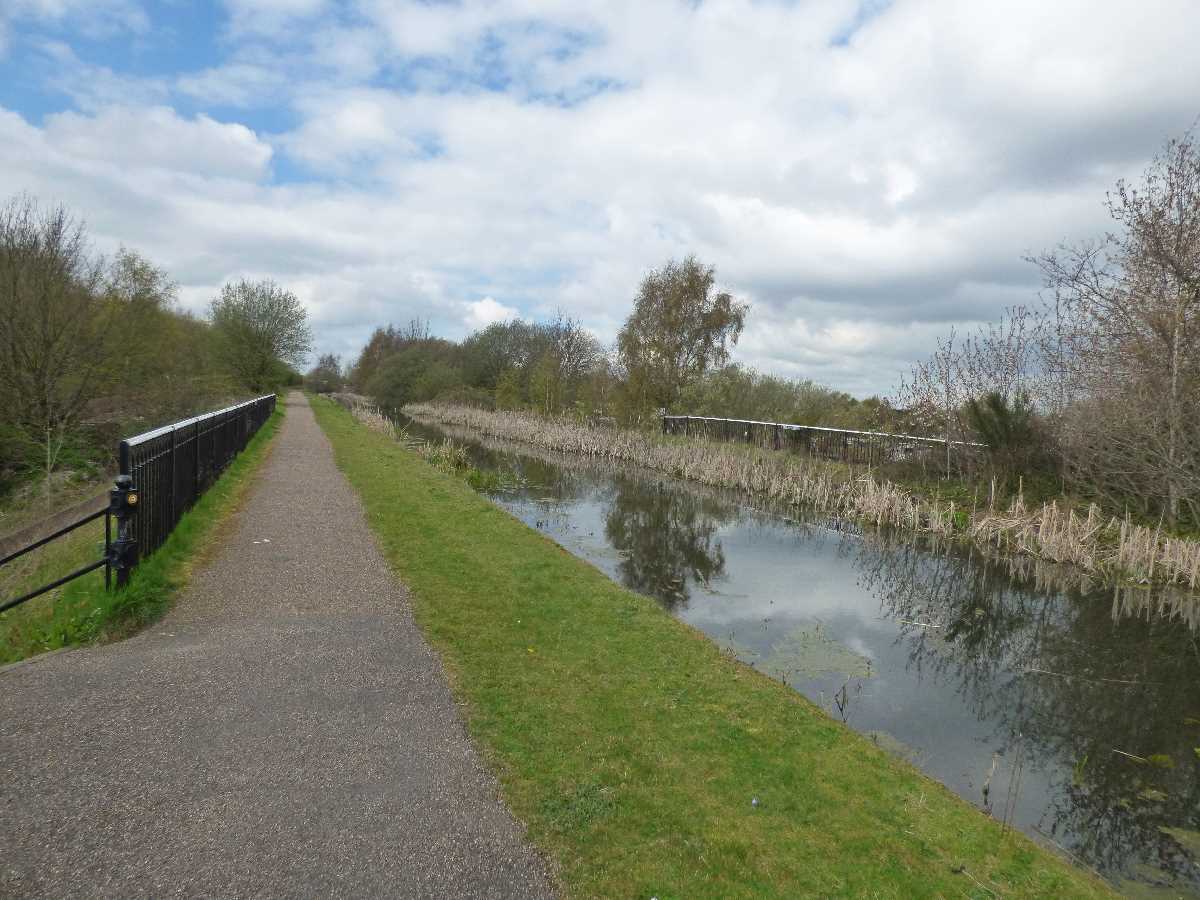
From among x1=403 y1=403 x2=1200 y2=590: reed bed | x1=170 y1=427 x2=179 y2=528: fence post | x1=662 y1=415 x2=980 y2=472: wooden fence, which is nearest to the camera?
x1=170 y1=427 x2=179 y2=528: fence post

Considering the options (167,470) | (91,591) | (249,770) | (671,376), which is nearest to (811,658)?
(249,770)

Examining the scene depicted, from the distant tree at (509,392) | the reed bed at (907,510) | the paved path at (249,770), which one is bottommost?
the paved path at (249,770)

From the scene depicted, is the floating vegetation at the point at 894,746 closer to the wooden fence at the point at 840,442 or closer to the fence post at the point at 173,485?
the fence post at the point at 173,485

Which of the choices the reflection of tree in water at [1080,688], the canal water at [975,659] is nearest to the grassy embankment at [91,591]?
the canal water at [975,659]

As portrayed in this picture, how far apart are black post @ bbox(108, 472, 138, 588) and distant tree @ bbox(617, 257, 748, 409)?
2733cm

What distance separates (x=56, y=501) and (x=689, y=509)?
561 inches

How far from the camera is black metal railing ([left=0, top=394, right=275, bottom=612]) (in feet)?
19.1

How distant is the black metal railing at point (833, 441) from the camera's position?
19.9m

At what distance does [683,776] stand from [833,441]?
21.1 metres

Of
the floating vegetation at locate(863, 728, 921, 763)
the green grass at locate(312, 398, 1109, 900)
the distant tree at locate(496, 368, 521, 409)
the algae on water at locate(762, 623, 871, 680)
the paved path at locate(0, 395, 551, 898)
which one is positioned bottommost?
the floating vegetation at locate(863, 728, 921, 763)

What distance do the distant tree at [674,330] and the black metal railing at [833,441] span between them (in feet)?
8.16

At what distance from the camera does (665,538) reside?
46.1ft

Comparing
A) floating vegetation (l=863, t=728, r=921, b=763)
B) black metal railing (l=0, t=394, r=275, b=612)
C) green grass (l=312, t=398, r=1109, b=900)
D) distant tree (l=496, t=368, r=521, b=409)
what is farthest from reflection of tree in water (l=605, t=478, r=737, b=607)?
distant tree (l=496, t=368, r=521, b=409)

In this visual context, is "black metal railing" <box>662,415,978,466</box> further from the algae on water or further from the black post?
the black post
